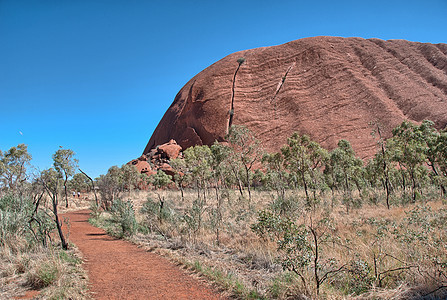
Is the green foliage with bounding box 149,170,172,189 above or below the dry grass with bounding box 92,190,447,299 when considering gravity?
above

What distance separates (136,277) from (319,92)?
54.4 meters

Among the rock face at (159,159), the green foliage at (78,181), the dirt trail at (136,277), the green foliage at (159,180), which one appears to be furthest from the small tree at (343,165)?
the green foliage at (78,181)

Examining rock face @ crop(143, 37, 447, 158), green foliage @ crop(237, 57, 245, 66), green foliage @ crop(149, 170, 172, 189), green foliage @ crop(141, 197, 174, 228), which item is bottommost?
green foliage @ crop(141, 197, 174, 228)

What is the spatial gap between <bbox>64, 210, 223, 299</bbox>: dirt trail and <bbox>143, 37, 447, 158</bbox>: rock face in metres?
41.5

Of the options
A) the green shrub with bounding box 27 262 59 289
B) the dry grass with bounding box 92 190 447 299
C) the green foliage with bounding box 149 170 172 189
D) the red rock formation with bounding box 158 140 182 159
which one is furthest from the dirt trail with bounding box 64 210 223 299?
the red rock formation with bounding box 158 140 182 159

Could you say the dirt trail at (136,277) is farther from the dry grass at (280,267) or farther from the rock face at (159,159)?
the rock face at (159,159)

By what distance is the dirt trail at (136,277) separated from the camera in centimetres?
426

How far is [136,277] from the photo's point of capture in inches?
201

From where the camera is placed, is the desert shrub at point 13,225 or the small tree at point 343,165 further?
the small tree at point 343,165

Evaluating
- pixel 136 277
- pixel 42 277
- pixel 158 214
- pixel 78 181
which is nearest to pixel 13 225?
pixel 42 277

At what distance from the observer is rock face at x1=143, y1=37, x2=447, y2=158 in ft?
149

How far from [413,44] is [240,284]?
77.3 metres

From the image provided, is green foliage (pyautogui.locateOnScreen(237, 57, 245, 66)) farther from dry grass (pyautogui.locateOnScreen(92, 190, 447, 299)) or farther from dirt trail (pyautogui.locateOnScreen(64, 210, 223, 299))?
dirt trail (pyautogui.locateOnScreen(64, 210, 223, 299))

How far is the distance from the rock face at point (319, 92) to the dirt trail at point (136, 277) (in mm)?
41467
